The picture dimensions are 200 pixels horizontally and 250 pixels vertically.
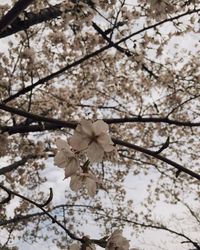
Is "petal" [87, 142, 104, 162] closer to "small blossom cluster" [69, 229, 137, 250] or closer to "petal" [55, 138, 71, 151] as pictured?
"petal" [55, 138, 71, 151]

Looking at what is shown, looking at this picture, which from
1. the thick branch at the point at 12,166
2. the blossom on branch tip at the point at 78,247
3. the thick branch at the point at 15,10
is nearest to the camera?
the blossom on branch tip at the point at 78,247

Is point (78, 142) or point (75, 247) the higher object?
point (78, 142)

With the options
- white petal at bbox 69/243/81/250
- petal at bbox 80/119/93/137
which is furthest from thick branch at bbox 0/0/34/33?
white petal at bbox 69/243/81/250

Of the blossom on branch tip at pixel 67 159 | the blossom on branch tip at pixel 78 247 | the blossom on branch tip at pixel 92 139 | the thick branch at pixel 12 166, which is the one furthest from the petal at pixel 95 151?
the thick branch at pixel 12 166

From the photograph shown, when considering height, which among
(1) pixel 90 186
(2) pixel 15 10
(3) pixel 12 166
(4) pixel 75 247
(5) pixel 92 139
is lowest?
(4) pixel 75 247

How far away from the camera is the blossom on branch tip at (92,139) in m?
1.90

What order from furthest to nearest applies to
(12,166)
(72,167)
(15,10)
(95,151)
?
(12,166)
(15,10)
(72,167)
(95,151)

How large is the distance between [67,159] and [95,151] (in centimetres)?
19

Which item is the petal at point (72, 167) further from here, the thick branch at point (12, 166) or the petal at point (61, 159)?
the thick branch at point (12, 166)

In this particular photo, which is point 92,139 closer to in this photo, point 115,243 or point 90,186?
point 90,186

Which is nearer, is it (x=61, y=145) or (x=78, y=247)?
(x=78, y=247)

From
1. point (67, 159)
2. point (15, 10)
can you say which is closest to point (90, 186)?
point (67, 159)

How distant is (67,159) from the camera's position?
79.9 inches

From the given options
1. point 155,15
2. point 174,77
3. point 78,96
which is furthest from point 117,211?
point 155,15
